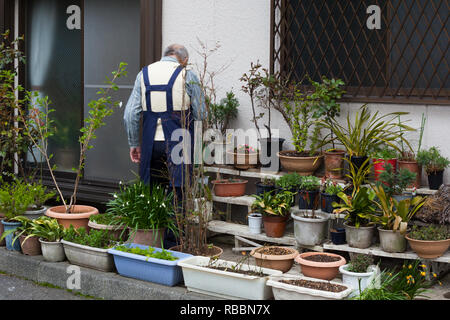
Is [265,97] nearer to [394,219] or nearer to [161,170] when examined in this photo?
[161,170]

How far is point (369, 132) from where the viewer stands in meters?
6.50

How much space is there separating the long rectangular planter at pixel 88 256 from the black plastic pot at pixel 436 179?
3.03 meters

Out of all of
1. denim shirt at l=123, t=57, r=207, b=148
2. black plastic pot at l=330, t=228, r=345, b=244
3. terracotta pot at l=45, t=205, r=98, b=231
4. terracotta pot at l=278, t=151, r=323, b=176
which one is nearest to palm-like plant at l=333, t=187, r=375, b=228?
black plastic pot at l=330, t=228, r=345, b=244

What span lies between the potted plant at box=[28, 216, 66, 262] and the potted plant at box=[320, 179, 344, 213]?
101 inches

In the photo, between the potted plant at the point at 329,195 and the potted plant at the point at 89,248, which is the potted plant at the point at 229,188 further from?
the potted plant at the point at 89,248

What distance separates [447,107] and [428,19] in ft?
2.95

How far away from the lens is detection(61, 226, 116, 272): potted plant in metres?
6.09

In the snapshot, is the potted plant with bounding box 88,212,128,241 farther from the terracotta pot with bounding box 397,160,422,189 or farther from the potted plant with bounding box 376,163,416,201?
the terracotta pot with bounding box 397,160,422,189

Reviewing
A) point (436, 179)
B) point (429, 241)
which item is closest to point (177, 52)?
point (436, 179)

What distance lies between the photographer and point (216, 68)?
7.72m

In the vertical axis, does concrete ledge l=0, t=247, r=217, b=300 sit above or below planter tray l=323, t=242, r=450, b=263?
below

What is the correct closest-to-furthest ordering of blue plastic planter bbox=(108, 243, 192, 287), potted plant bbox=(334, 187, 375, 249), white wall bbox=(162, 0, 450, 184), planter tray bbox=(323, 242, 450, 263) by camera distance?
planter tray bbox=(323, 242, 450, 263) → blue plastic planter bbox=(108, 243, 192, 287) → potted plant bbox=(334, 187, 375, 249) → white wall bbox=(162, 0, 450, 184)
